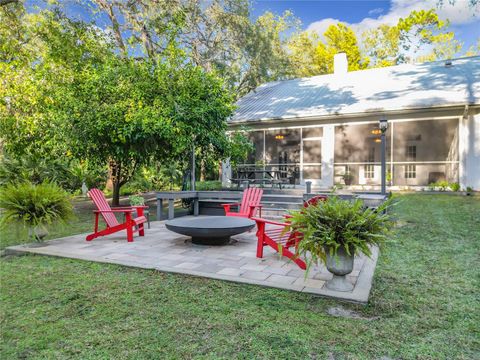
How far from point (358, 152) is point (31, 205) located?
13474mm

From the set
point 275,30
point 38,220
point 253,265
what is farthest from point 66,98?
point 275,30

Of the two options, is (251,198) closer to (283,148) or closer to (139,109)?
(139,109)

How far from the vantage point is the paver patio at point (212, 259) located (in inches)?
142

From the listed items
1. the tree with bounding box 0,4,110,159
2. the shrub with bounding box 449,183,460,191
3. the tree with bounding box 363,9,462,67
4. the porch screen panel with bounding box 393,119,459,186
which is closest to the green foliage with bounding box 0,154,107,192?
the tree with bounding box 0,4,110,159

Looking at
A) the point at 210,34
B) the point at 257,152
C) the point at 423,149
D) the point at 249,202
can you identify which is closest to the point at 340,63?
the point at 423,149

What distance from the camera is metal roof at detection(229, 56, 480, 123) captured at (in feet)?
38.3

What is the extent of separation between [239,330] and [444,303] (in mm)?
1932

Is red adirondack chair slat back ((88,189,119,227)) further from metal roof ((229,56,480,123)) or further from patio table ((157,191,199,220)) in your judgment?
metal roof ((229,56,480,123))

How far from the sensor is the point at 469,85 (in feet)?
39.2

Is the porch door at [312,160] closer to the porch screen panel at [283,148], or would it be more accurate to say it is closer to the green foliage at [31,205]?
the porch screen panel at [283,148]

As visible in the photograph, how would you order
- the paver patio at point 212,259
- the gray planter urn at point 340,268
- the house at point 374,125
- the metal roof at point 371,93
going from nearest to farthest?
the gray planter urn at point 340,268 < the paver patio at point 212,259 < the house at point 374,125 < the metal roof at point 371,93

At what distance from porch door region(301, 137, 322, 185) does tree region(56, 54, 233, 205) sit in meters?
5.80

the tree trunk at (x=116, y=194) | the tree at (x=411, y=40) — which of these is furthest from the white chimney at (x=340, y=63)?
the tree at (x=411, y=40)

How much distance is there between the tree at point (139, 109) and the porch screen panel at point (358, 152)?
633cm
